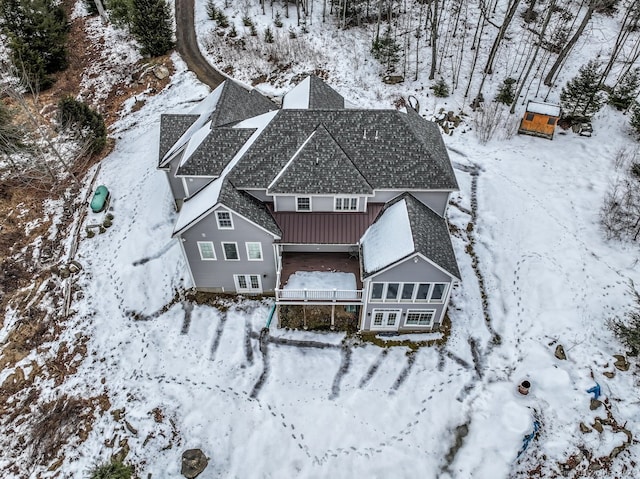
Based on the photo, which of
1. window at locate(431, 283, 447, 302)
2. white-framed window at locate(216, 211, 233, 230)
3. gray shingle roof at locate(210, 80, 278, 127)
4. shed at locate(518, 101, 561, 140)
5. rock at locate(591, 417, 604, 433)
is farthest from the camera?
shed at locate(518, 101, 561, 140)

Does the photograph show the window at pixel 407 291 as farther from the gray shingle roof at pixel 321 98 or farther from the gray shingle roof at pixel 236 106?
the gray shingle roof at pixel 236 106

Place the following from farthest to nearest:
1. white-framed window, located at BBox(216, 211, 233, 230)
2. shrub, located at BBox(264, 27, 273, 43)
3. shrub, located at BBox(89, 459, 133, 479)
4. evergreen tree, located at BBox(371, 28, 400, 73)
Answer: shrub, located at BBox(264, 27, 273, 43) → evergreen tree, located at BBox(371, 28, 400, 73) → white-framed window, located at BBox(216, 211, 233, 230) → shrub, located at BBox(89, 459, 133, 479)

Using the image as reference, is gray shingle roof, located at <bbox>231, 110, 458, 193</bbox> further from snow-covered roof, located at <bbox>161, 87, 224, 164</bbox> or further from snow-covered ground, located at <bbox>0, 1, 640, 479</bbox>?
snow-covered ground, located at <bbox>0, 1, 640, 479</bbox>

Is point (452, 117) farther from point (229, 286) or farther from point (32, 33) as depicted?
point (32, 33)

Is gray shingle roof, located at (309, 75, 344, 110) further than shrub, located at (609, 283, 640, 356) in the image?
Yes

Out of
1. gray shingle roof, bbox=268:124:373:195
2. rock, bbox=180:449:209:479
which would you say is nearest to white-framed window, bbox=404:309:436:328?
gray shingle roof, bbox=268:124:373:195

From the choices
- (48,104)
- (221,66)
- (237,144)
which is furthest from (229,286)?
(48,104)

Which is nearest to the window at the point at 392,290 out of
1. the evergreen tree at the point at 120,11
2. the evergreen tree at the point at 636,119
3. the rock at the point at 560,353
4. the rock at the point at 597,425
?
the rock at the point at 560,353
